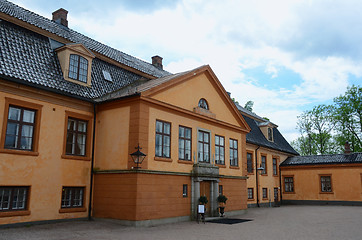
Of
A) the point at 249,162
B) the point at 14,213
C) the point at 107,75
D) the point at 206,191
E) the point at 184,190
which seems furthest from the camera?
the point at 249,162

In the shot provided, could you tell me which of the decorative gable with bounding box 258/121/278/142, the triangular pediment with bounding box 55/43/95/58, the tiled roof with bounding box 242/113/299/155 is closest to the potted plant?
the tiled roof with bounding box 242/113/299/155

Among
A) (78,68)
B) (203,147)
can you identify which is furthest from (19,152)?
(203,147)

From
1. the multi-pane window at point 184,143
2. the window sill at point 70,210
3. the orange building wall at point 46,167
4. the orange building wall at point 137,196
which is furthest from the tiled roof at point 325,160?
the window sill at point 70,210

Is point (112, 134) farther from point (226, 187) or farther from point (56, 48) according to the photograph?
point (226, 187)

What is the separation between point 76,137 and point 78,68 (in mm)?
3344

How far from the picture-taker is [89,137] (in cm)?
1567

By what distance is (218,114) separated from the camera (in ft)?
66.8

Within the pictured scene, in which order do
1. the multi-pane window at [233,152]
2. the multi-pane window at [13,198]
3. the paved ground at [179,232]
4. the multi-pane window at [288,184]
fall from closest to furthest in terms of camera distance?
the paved ground at [179,232] → the multi-pane window at [13,198] → the multi-pane window at [233,152] → the multi-pane window at [288,184]

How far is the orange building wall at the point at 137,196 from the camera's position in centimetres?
1395

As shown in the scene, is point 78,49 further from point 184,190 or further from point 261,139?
point 261,139

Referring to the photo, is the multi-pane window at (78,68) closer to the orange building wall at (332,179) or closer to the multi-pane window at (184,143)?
the multi-pane window at (184,143)

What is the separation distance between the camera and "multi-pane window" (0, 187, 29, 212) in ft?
40.1

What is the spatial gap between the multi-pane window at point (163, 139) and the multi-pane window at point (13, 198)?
5.71m

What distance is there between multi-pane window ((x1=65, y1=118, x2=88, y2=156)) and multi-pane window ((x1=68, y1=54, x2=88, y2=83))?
213 cm
